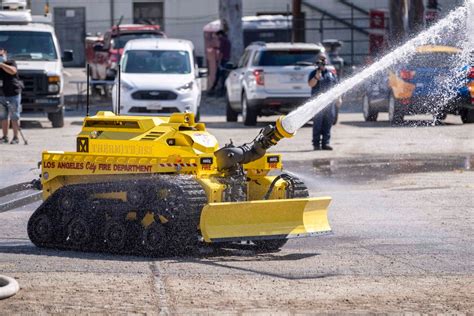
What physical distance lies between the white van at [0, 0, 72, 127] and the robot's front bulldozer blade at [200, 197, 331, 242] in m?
17.3

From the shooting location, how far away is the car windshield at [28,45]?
30203 mm

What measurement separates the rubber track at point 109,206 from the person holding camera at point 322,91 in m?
10.9

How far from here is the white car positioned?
95.9 ft

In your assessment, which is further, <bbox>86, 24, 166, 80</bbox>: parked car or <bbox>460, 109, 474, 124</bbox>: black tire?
<bbox>86, 24, 166, 80</bbox>: parked car

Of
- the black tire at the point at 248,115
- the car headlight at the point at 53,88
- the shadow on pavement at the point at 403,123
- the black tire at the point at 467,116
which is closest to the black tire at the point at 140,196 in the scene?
the shadow on pavement at the point at 403,123

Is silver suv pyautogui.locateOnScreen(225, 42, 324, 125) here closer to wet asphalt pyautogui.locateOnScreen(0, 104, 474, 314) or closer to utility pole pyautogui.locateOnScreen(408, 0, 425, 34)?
wet asphalt pyautogui.locateOnScreen(0, 104, 474, 314)

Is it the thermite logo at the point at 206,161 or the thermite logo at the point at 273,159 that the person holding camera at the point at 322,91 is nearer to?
the thermite logo at the point at 273,159

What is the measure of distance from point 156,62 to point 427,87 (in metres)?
6.18

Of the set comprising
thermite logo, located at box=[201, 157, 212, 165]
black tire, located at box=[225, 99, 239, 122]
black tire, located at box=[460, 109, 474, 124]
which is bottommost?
black tire, located at box=[225, 99, 239, 122]

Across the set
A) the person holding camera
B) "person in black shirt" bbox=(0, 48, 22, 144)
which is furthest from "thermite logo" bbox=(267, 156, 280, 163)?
"person in black shirt" bbox=(0, 48, 22, 144)

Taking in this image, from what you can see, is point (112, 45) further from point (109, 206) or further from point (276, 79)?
point (109, 206)

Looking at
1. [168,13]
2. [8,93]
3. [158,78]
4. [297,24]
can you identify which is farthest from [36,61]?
[168,13]

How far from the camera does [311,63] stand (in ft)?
98.2

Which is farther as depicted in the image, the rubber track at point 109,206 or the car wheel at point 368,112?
the car wheel at point 368,112
